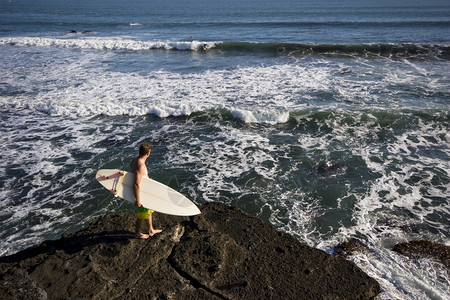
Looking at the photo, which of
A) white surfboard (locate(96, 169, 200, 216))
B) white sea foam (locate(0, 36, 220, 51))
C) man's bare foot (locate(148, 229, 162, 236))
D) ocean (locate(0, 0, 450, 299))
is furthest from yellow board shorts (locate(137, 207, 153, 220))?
white sea foam (locate(0, 36, 220, 51))

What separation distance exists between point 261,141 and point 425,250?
5.21 meters

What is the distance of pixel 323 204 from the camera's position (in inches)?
263

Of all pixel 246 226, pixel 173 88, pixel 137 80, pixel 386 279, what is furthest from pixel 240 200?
pixel 137 80

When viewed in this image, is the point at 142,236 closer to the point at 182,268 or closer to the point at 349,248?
the point at 182,268

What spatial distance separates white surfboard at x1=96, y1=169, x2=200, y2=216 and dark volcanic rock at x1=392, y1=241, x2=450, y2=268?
10.9 feet

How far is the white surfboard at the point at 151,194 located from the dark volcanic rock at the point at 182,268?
31 cm

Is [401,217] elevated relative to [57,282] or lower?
lower

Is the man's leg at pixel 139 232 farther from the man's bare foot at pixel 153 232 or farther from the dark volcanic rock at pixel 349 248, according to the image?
the dark volcanic rock at pixel 349 248

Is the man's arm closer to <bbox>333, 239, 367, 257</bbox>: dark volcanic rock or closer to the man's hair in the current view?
the man's hair

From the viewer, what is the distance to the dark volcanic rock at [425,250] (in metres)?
5.13

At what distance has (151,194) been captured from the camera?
520 centimetres

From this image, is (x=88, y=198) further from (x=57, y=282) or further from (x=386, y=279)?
(x=386, y=279)

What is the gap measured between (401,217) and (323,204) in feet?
4.64

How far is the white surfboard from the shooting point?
510 centimetres
